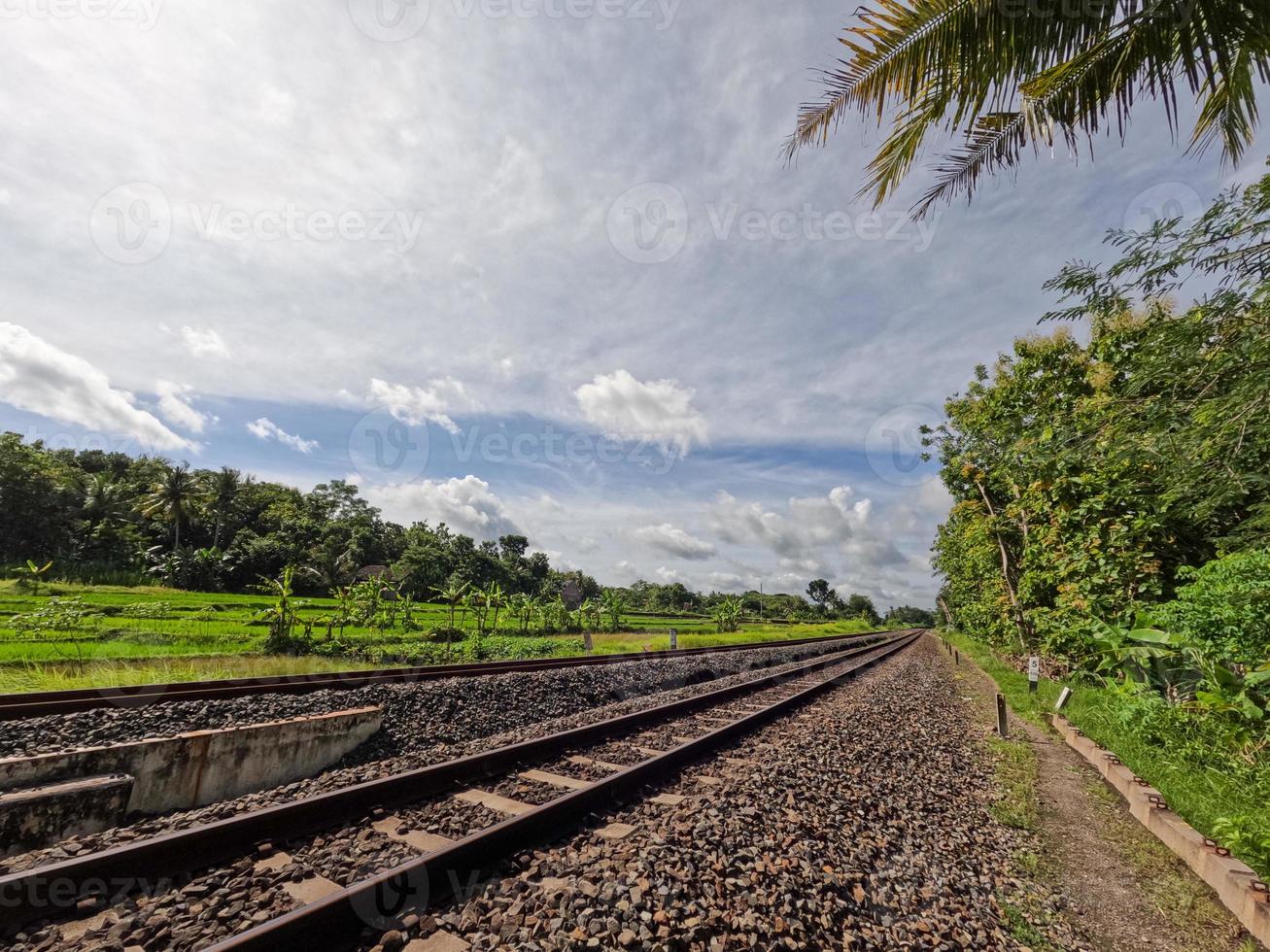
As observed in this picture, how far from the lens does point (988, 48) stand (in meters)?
3.25

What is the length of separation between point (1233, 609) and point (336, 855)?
336 inches

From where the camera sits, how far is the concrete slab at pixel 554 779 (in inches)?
197

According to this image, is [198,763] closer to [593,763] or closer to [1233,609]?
[593,763]

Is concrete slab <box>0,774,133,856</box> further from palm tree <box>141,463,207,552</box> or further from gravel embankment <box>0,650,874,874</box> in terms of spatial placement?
palm tree <box>141,463,207,552</box>

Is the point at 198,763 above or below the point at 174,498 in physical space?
below

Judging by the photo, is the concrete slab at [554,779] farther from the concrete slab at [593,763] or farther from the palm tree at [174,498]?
the palm tree at [174,498]

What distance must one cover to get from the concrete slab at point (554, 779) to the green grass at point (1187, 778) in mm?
5172

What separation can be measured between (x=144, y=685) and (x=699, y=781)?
7800mm

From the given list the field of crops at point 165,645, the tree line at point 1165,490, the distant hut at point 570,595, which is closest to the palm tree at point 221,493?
the field of crops at point 165,645

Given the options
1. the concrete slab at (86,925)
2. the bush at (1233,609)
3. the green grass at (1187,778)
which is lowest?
the green grass at (1187,778)

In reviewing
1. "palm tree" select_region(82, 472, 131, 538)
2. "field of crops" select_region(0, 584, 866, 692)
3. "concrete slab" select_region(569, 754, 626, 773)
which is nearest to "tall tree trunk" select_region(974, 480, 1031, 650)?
"field of crops" select_region(0, 584, 866, 692)

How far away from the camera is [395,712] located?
277 inches

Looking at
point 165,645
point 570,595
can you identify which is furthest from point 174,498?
point 165,645

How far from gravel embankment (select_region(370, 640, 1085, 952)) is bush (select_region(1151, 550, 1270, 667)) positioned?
9.66 feet
